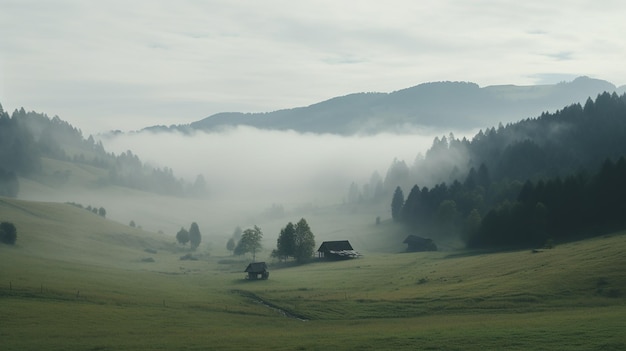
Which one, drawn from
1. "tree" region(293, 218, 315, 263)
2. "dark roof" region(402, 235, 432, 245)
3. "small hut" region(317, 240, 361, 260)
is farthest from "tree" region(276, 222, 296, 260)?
"dark roof" region(402, 235, 432, 245)

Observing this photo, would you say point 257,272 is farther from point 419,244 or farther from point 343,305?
point 419,244

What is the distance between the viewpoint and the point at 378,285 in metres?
105

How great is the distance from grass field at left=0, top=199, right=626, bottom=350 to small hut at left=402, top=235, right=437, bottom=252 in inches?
972

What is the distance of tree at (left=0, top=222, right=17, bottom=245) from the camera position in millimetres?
144500

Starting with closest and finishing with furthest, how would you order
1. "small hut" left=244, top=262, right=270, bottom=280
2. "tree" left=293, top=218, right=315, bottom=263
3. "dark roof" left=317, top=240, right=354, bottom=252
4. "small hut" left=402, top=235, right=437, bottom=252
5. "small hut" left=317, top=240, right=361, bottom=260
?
"small hut" left=244, top=262, right=270, bottom=280, "small hut" left=317, top=240, right=361, bottom=260, "tree" left=293, top=218, right=315, bottom=263, "small hut" left=402, top=235, right=437, bottom=252, "dark roof" left=317, top=240, right=354, bottom=252

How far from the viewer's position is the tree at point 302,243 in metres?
158

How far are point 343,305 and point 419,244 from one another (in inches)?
3213

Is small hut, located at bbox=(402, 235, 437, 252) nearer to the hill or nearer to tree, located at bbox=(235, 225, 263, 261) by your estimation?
tree, located at bbox=(235, 225, 263, 261)

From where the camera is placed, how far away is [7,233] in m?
145

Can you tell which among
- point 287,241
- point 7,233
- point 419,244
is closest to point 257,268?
point 287,241

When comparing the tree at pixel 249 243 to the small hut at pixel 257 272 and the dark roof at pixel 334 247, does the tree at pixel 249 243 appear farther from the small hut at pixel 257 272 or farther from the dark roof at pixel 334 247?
the small hut at pixel 257 272

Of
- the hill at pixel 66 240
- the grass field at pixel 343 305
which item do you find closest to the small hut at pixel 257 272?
the grass field at pixel 343 305

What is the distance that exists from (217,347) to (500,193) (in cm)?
12874

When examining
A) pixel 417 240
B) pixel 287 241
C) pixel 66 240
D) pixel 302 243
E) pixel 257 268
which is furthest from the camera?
pixel 66 240
